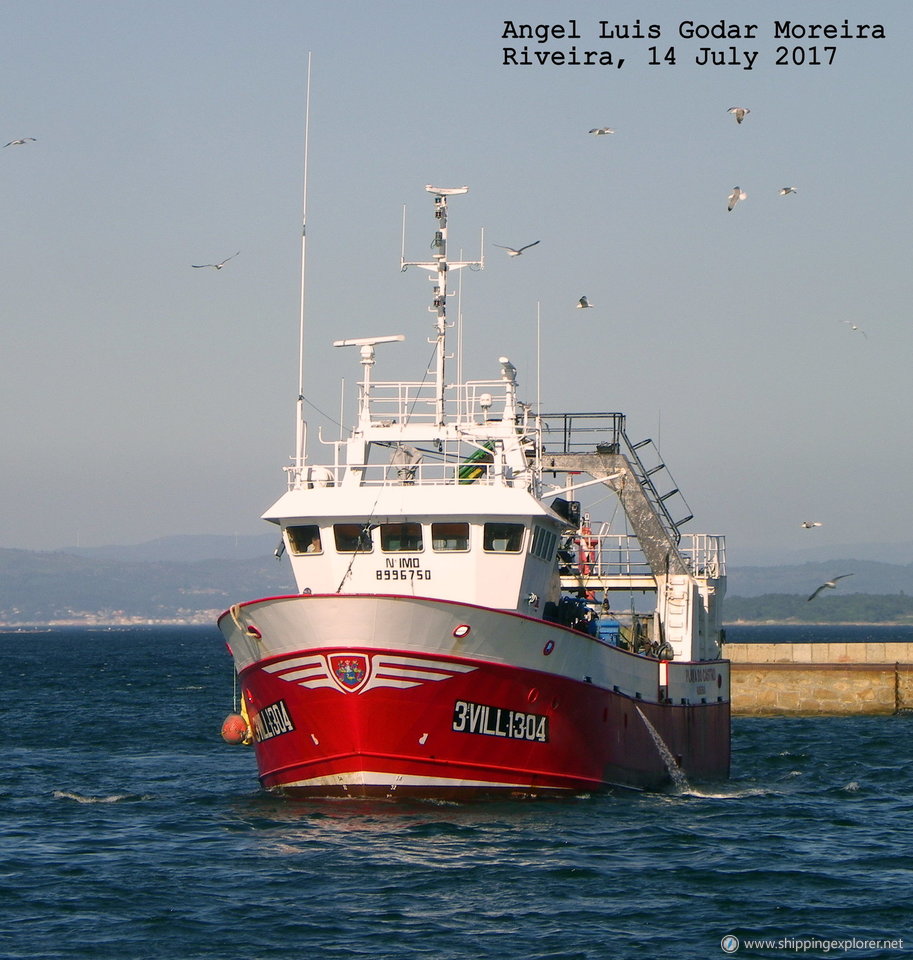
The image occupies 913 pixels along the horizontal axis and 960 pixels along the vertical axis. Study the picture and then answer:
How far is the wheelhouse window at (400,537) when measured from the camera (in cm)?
2669

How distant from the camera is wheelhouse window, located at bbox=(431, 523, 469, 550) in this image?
87.3 feet

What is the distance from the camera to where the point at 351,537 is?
26.9 metres

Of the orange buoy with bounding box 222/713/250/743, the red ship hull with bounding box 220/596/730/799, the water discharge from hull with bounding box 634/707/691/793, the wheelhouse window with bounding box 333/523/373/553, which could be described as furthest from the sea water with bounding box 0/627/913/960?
the wheelhouse window with bounding box 333/523/373/553

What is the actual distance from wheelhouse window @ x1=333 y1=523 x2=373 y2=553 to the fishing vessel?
0.03m

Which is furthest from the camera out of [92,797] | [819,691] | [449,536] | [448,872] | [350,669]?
[819,691]

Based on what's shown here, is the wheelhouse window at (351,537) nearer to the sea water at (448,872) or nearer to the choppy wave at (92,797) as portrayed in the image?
the sea water at (448,872)

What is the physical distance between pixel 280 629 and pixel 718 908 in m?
8.71

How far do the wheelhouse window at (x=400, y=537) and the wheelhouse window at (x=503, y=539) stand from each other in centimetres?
121

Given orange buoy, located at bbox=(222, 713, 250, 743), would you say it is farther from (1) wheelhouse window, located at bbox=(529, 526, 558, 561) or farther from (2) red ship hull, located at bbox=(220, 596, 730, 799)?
(1) wheelhouse window, located at bbox=(529, 526, 558, 561)

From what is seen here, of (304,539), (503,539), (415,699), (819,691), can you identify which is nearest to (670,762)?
(503,539)

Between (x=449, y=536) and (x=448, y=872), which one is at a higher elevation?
(x=449, y=536)

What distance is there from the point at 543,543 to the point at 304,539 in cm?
445

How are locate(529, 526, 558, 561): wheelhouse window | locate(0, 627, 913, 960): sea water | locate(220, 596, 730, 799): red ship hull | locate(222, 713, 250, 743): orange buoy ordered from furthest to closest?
1. locate(222, 713, 250, 743): orange buoy
2. locate(529, 526, 558, 561): wheelhouse window
3. locate(220, 596, 730, 799): red ship hull
4. locate(0, 627, 913, 960): sea water

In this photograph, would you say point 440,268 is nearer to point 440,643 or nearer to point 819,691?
point 440,643
